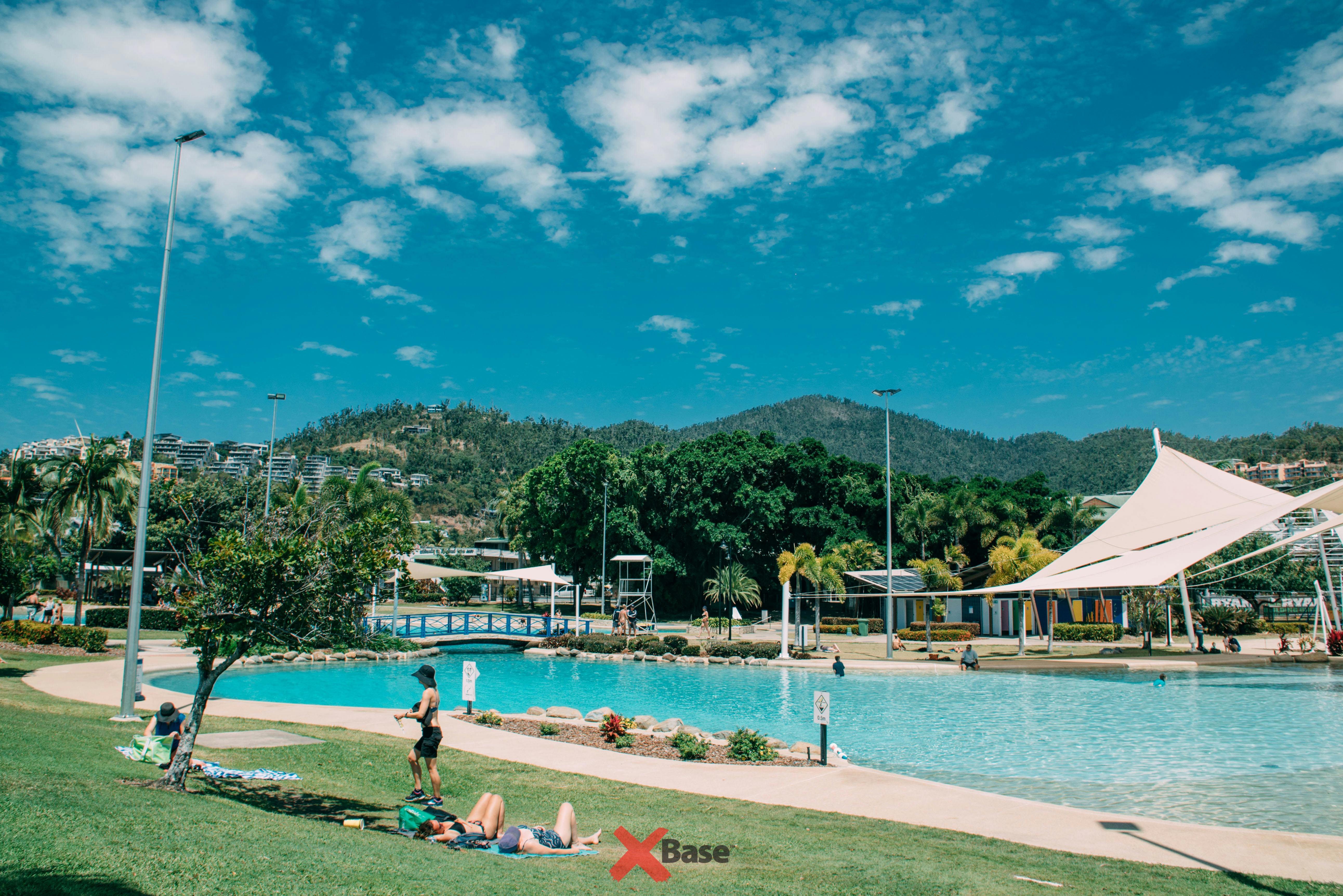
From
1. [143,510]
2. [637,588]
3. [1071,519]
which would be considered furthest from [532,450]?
[143,510]

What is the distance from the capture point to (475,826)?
7422 millimetres

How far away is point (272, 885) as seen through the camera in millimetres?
5062

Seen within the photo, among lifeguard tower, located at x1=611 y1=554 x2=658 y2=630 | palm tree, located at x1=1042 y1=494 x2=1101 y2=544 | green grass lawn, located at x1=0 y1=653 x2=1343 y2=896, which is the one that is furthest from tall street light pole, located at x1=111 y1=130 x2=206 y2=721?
palm tree, located at x1=1042 y1=494 x2=1101 y2=544

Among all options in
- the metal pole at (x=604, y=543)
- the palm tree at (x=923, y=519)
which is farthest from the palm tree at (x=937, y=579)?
the metal pole at (x=604, y=543)

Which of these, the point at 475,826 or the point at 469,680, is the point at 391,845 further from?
the point at 469,680

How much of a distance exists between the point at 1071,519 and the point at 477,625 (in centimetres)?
4097

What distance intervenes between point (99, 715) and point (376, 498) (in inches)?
1202

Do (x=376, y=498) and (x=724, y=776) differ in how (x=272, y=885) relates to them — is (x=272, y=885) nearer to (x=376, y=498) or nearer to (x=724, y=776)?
(x=724, y=776)

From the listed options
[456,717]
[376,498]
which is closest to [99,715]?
[456,717]

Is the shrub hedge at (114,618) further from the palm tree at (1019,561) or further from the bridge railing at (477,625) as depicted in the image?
the palm tree at (1019,561)

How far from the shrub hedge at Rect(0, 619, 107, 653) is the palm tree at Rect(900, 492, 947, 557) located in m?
46.1

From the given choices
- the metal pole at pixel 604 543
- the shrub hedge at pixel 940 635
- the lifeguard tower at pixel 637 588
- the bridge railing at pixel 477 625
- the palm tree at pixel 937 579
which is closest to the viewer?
the bridge railing at pixel 477 625

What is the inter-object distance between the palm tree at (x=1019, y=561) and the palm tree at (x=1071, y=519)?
54.3 ft

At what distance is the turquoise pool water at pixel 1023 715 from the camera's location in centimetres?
1241
